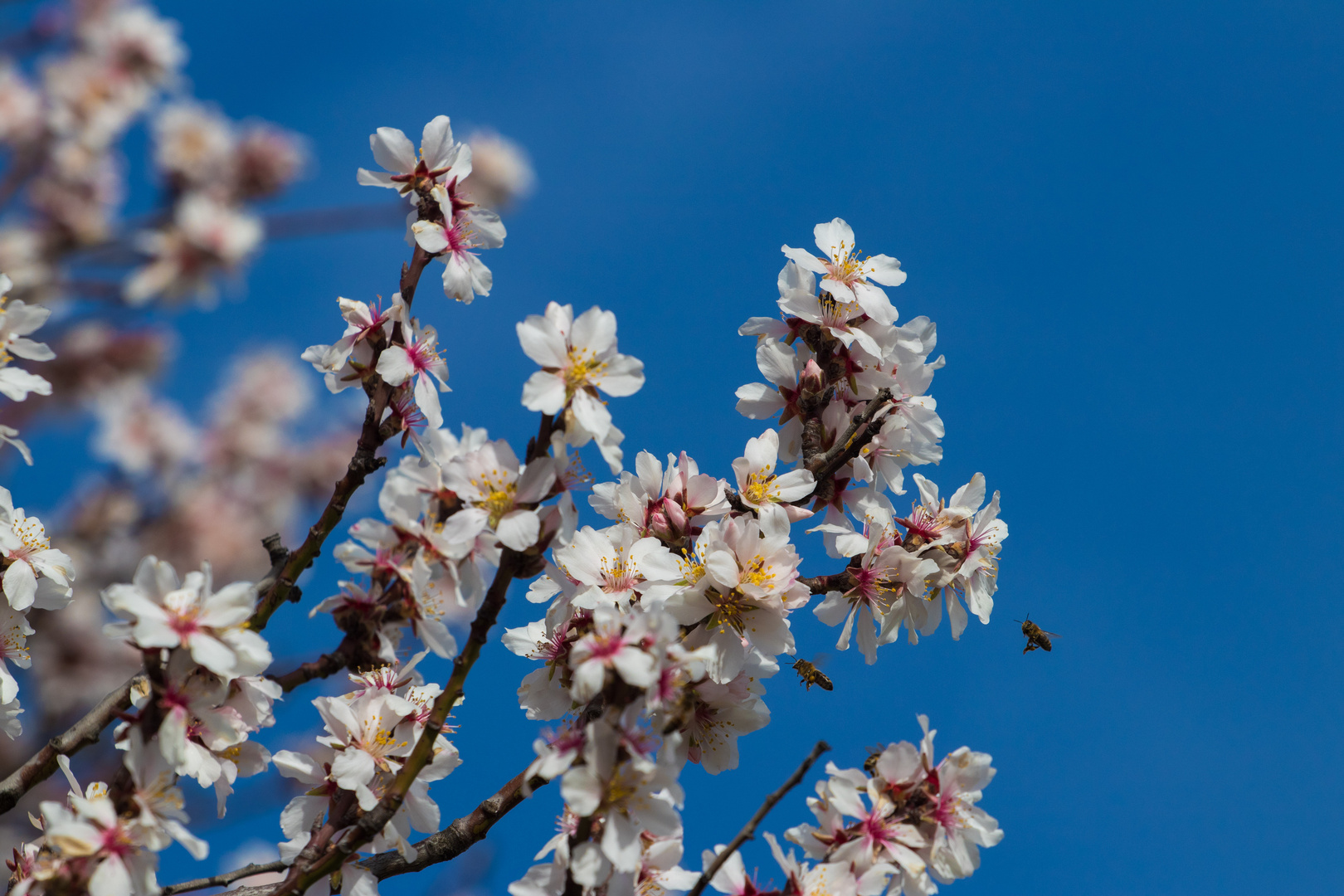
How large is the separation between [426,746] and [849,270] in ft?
5.59

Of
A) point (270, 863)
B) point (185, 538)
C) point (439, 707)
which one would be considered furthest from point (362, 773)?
point (185, 538)

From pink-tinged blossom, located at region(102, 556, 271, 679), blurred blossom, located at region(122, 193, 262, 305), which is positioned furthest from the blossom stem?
blurred blossom, located at region(122, 193, 262, 305)

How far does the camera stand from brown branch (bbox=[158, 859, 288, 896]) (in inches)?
83.4

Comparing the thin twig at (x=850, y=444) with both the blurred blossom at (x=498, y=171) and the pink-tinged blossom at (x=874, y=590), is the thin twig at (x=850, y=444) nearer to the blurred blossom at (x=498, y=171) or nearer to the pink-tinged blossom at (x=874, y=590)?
the pink-tinged blossom at (x=874, y=590)

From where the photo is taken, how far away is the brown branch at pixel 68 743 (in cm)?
A: 223

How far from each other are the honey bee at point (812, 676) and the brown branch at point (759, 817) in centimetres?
83

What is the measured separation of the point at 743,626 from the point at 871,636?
0.50 metres

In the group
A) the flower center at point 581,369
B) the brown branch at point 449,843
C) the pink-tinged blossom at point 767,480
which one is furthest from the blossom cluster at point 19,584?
the pink-tinged blossom at point 767,480

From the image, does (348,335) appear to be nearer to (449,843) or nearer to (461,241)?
(461,241)

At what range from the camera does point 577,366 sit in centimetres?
207

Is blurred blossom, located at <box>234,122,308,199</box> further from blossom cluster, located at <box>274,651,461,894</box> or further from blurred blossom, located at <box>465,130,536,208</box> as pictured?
blossom cluster, located at <box>274,651,461,894</box>

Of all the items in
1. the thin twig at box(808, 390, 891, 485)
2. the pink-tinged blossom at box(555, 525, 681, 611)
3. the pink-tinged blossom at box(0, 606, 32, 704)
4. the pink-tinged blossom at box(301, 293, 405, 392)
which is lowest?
the pink-tinged blossom at box(555, 525, 681, 611)

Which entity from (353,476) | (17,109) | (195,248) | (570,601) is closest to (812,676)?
(570,601)

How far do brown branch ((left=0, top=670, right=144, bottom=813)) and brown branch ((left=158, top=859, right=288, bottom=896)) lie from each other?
39 cm
